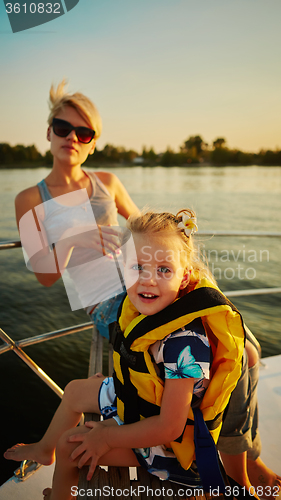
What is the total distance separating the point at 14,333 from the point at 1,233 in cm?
792

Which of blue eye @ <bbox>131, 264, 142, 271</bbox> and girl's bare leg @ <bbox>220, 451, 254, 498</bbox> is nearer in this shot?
blue eye @ <bbox>131, 264, 142, 271</bbox>

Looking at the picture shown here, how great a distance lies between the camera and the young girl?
3.14ft

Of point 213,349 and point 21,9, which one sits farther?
point 21,9

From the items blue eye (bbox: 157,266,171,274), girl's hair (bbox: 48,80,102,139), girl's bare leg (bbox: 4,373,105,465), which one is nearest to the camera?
blue eye (bbox: 157,266,171,274)

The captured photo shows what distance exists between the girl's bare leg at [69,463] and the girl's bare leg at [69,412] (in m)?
0.17

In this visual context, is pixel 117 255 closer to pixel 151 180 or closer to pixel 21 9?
pixel 21 9

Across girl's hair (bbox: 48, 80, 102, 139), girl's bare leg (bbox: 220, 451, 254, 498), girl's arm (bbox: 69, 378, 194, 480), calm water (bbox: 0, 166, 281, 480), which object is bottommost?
calm water (bbox: 0, 166, 281, 480)

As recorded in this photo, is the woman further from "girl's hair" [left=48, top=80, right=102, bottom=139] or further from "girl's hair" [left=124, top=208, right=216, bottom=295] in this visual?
"girl's hair" [left=124, top=208, right=216, bottom=295]

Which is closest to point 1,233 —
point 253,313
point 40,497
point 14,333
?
point 14,333

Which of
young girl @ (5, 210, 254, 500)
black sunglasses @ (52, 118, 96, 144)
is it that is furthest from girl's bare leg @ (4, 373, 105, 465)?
black sunglasses @ (52, 118, 96, 144)

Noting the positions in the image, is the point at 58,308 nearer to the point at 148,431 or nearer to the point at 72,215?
the point at 72,215

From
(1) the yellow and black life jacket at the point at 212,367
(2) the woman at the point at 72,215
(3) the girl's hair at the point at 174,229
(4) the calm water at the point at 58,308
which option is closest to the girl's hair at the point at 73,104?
(2) the woman at the point at 72,215

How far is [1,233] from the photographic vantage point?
14.3 metres

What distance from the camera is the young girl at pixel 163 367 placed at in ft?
3.14
